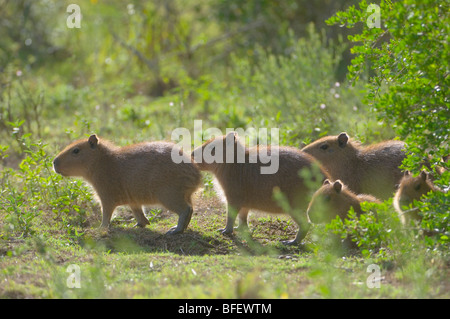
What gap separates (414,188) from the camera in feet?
20.1

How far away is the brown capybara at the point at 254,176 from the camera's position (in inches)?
254

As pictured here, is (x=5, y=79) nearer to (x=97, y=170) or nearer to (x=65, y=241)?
(x=97, y=170)

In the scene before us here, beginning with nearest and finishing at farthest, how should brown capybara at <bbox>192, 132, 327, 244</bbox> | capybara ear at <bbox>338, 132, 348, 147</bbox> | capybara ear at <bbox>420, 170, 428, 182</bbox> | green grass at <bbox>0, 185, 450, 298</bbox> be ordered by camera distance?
green grass at <bbox>0, 185, 450, 298</bbox>
capybara ear at <bbox>420, 170, 428, 182</bbox>
brown capybara at <bbox>192, 132, 327, 244</bbox>
capybara ear at <bbox>338, 132, 348, 147</bbox>

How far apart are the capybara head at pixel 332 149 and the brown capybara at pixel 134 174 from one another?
1.61m

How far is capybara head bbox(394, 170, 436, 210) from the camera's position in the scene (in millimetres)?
6078

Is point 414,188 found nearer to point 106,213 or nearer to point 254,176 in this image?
point 254,176

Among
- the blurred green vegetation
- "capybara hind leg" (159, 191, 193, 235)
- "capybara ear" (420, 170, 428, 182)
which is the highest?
the blurred green vegetation

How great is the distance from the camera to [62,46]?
15.5 metres

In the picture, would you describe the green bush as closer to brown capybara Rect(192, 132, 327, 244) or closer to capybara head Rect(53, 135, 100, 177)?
brown capybara Rect(192, 132, 327, 244)

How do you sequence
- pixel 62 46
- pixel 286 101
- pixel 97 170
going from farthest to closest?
pixel 62 46 < pixel 286 101 < pixel 97 170

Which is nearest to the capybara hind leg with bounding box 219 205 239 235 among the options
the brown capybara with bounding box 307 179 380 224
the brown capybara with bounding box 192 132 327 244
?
the brown capybara with bounding box 192 132 327 244

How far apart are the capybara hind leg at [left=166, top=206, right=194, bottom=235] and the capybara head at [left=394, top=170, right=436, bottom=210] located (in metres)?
2.13

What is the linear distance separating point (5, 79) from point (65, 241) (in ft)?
20.9
